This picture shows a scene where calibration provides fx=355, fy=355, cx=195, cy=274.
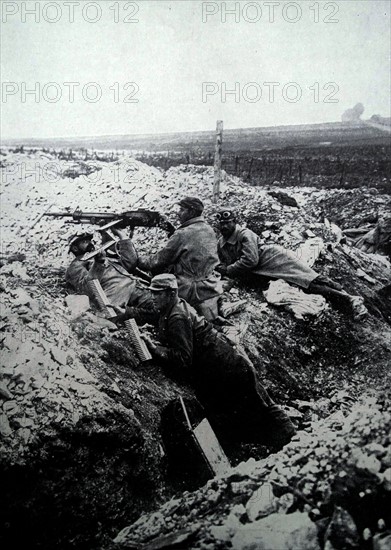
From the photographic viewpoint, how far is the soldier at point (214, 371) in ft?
8.55

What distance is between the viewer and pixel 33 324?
2.64 metres

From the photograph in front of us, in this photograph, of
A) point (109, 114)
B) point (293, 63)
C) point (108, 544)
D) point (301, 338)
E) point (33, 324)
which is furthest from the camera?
point (109, 114)

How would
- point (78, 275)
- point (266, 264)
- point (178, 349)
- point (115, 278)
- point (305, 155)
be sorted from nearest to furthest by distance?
point (178, 349) < point (78, 275) < point (115, 278) < point (266, 264) < point (305, 155)

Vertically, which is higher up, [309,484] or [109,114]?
[109,114]

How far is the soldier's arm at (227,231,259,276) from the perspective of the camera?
11.9 feet

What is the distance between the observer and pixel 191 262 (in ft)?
11.2

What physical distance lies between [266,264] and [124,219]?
1567 millimetres

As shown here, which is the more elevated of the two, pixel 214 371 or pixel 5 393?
pixel 5 393

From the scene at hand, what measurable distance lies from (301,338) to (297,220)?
4.85 feet

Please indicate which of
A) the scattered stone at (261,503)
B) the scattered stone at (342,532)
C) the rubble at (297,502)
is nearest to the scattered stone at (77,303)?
the rubble at (297,502)

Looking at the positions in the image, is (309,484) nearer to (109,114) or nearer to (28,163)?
(109,114)

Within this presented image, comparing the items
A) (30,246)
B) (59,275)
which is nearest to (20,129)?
(30,246)

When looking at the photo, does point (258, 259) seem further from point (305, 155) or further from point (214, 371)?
point (305, 155)

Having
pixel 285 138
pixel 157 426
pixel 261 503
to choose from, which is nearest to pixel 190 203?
pixel 157 426
